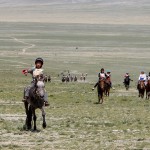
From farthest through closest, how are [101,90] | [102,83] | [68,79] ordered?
[68,79] < [102,83] < [101,90]

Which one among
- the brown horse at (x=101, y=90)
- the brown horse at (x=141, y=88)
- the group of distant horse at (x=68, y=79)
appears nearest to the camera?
the brown horse at (x=101, y=90)

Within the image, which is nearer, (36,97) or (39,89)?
(39,89)

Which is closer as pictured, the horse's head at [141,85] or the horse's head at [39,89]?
the horse's head at [39,89]

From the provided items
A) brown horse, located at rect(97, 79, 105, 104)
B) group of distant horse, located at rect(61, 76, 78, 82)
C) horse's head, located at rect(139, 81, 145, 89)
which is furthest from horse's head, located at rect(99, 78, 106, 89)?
group of distant horse, located at rect(61, 76, 78, 82)

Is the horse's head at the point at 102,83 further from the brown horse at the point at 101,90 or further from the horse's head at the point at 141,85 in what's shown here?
the horse's head at the point at 141,85

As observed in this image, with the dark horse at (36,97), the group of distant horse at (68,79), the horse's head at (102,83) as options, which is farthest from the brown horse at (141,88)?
the group of distant horse at (68,79)

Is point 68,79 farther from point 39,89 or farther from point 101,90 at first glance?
point 39,89

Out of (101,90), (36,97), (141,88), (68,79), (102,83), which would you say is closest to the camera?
(36,97)

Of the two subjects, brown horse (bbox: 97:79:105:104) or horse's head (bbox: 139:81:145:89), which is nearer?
brown horse (bbox: 97:79:105:104)

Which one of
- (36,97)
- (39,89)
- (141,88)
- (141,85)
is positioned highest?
(39,89)

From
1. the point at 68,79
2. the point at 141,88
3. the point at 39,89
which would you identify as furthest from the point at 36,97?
the point at 68,79

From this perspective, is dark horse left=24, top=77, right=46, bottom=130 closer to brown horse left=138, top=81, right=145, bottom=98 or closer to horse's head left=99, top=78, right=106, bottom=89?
horse's head left=99, top=78, right=106, bottom=89

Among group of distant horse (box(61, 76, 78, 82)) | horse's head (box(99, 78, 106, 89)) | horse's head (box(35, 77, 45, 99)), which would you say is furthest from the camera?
group of distant horse (box(61, 76, 78, 82))

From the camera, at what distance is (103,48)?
91812 millimetres
